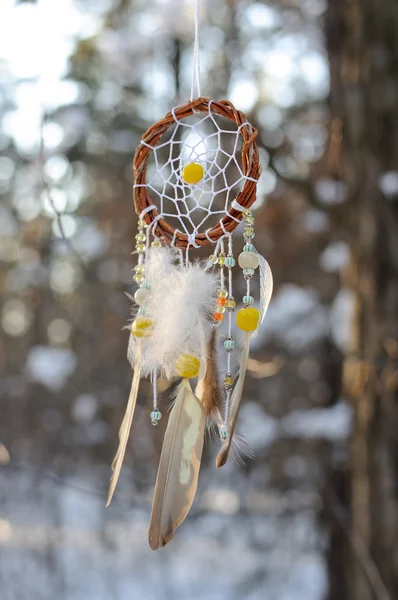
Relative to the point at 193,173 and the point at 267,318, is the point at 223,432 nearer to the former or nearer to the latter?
the point at 193,173

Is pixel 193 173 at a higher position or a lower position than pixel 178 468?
higher

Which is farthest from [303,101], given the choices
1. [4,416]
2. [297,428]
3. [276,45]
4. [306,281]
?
[4,416]

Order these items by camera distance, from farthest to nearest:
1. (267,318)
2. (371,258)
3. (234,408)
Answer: (267,318)
(371,258)
(234,408)

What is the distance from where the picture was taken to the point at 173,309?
750 millimetres

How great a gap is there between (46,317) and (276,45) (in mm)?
2585

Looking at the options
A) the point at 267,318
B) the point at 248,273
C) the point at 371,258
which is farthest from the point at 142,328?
the point at 267,318

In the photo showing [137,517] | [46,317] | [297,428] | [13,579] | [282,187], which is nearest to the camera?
[297,428]

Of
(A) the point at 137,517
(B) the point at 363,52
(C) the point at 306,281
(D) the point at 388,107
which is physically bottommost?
(A) the point at 137,517

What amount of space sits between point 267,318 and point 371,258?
71 centimetres

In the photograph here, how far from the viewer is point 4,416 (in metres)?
4.05

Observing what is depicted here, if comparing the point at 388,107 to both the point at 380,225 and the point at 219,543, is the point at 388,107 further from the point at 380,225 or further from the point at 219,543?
the point at 219,543

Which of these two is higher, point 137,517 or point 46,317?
point 46,317

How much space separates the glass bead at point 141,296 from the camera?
0.75 metres

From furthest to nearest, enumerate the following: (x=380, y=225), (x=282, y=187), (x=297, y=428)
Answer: (x=282, y=187)
(x=297, y=428)
(x=380, y=225)
